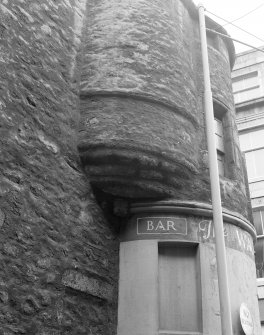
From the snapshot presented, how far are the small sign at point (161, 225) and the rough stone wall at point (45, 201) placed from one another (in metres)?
0.52

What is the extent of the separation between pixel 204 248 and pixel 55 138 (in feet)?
9.92

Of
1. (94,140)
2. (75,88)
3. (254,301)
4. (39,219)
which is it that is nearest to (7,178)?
(39,219)

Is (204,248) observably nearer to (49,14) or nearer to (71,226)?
(71,226)

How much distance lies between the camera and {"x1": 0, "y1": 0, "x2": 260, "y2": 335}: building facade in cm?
638

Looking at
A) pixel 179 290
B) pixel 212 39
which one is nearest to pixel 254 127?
pixel 212 39

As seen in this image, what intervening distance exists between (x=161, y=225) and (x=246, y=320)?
2.10 meters

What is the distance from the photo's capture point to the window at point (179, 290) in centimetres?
752

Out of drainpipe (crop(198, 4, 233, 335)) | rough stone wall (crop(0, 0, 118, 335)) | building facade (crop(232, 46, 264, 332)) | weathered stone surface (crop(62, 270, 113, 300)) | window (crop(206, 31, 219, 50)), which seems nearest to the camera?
drainpipe (crop(198, 4, 233, 335))

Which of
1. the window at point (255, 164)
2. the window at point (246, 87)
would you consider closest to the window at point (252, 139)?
the window at point (255, 164)

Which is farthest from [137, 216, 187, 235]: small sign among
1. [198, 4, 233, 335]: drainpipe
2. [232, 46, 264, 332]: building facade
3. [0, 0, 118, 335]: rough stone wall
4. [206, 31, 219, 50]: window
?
[232, 46, 264, 332]: building facade

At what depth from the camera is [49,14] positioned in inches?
315

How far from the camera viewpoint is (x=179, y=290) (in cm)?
775

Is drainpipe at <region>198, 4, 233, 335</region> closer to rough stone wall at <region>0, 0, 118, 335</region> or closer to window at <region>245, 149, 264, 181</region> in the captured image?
rough stone wall at <region>0, 0, 118, 335</region>

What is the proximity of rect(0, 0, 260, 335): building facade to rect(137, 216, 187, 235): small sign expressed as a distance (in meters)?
0.02
